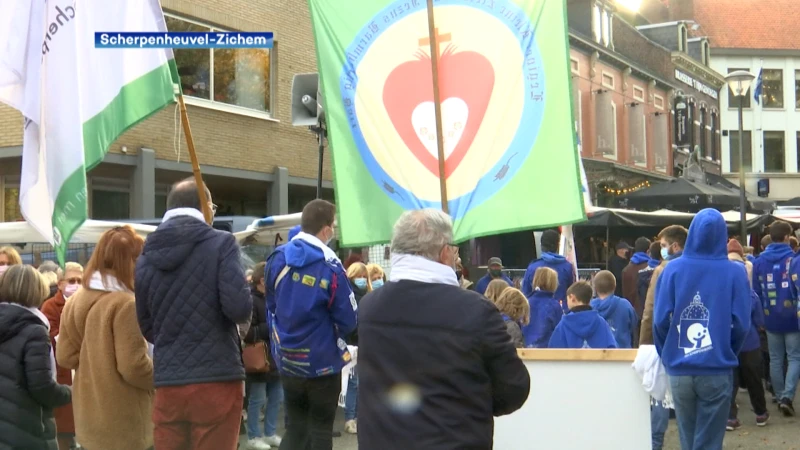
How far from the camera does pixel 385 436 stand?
12.2 ft

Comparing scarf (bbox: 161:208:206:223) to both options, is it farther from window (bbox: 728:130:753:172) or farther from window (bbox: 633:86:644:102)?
window (bbox: 728:130:753:172)

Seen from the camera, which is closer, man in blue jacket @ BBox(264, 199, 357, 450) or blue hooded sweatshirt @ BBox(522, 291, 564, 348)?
man in blue jacket @ BBox(264, 199, 357, 450)

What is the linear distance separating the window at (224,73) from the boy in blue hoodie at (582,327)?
1184 cm

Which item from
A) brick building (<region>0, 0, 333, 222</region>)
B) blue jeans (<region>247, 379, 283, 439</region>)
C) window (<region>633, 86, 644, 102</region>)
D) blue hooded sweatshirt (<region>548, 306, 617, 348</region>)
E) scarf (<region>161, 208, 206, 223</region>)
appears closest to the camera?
scarf (<region>161, 208, 206, 223</region>)

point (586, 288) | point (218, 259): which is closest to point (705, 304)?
point (586, 288)

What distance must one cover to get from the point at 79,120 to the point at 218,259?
160cm

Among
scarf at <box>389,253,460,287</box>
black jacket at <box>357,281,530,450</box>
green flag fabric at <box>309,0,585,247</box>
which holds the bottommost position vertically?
black jacket at <box>357,281,530,450</box>

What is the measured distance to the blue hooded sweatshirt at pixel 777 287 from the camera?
1066cm

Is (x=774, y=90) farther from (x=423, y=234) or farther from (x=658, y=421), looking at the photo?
(x=423, y=234)

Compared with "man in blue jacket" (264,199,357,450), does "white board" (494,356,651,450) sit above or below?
below

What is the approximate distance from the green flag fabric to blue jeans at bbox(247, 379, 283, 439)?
3.50m

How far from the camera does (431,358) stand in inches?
143

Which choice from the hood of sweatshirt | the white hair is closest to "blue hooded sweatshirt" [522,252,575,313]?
the hood of sweatshirt

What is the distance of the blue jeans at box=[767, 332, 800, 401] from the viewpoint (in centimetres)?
1049
